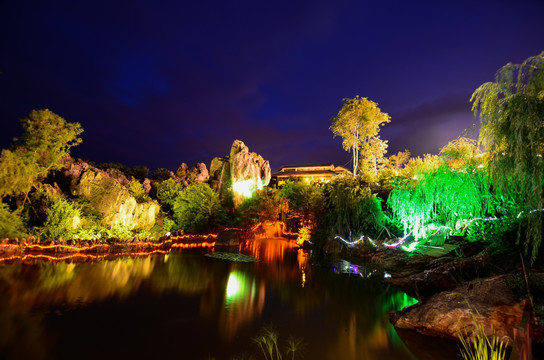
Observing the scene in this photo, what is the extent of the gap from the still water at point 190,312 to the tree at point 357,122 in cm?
1725

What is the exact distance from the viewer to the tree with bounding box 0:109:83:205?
47.7 ft

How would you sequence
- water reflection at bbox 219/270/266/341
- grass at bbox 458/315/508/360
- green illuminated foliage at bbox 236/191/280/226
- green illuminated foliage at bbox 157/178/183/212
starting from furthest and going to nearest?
green illuminated foliage at bbox 157/178/183/212, green illuminated foliage at bbox 236/191/280/226, water reflection at bbox 219/270/266/341, grass at bbox 458/315/508/360

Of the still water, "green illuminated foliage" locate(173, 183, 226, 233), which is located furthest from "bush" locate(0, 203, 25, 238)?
"green illuminated foliage" locate(173, 183, 226, 233)

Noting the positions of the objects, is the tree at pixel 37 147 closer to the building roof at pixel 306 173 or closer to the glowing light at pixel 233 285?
the glowing light at pixel 233 285

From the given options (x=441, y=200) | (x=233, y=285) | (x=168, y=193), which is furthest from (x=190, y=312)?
(x=168, y=193)

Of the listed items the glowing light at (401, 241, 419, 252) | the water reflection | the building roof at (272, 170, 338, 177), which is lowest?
the water reflection

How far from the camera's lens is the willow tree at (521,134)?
482 centimetres

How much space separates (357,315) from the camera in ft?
23.9

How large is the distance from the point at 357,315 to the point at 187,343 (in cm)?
458

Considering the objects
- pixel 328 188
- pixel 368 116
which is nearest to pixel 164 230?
pixel 328 188

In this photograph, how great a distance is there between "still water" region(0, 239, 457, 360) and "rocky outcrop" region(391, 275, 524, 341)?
30 cm

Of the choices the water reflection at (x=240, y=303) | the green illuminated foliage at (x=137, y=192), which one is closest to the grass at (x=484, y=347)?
the water reflection at (x=240, y=303)

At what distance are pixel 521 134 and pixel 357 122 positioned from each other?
890 inches

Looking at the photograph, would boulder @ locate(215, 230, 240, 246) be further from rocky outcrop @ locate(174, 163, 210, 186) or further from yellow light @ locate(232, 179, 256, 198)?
rocky outcrop @ locate(174, 163, 210, 186)
